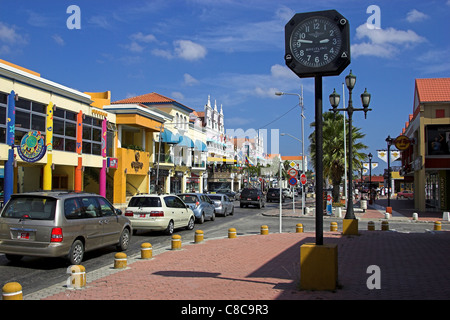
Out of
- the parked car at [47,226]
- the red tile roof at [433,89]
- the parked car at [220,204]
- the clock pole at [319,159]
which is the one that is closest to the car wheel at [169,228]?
the parked car at [47,226]

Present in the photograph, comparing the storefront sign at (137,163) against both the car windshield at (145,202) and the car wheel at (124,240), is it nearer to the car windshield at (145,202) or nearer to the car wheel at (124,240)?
the car windshield at (145,202)

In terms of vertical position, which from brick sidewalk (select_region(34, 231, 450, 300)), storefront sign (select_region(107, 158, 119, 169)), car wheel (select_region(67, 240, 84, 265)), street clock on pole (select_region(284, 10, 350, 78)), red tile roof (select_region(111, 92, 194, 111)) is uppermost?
red tile roof (select_region(111, 92, 194, 111))

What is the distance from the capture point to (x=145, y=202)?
16422mm

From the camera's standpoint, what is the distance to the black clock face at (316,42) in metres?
7.38

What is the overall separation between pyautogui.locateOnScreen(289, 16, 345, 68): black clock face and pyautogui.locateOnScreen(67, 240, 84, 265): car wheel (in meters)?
6.50

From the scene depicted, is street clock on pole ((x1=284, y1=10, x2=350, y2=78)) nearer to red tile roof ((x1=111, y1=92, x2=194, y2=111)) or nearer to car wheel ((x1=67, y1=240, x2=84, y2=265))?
car wheel ((x1=67, y1=240, x2=84, y2=265))

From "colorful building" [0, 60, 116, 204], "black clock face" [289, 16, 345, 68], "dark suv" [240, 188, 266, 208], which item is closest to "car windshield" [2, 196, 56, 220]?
"black clock face" [289, 16, 345, 68]

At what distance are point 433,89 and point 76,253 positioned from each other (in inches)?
1156

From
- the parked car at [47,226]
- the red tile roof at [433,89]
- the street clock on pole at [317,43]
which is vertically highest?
the red tile roof at [433,89]

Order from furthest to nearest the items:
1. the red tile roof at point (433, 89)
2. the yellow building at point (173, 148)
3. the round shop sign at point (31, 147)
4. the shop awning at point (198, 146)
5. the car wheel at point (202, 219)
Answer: the shop awning at point (198, 146)
the yellow building at point (173, 148)
the red tile roof at point (433, 89)
the round shop sign at point (31, 147)
the car wheel at point (202, 219)

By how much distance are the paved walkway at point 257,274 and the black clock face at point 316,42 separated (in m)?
3.89

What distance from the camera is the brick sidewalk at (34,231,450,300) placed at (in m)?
6.90

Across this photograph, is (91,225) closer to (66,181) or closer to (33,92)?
(33,92)

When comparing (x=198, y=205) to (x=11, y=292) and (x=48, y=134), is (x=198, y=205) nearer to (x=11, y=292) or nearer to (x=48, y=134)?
(x=48, y=134)
